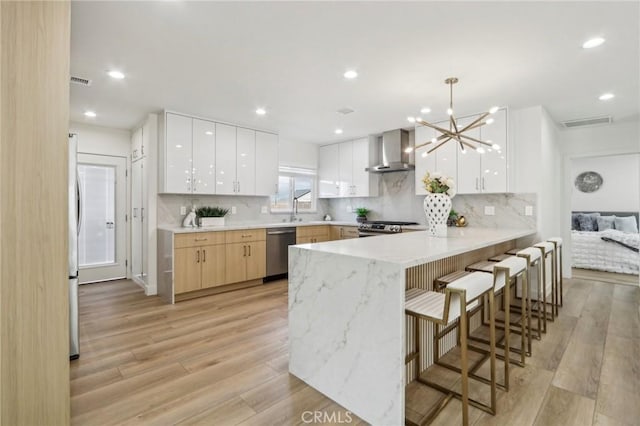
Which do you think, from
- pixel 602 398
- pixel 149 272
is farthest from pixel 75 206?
pixel 602 398

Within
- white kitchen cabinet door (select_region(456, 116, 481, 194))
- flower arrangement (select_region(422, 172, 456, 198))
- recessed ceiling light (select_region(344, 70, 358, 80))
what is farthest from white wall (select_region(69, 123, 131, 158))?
Result: white kitchen cabinet door (select_region(456, 116, 481, 194))

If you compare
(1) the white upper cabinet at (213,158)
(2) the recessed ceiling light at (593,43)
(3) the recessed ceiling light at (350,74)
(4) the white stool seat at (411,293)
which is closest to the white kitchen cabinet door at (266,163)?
(1) the white upper cabinet at (213,158)

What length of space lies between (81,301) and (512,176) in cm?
564

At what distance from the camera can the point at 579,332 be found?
2957 mm

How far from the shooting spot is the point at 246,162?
16.1 feet

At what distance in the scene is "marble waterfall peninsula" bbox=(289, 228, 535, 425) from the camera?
1650 mm

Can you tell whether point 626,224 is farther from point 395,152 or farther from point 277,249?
point 277,249

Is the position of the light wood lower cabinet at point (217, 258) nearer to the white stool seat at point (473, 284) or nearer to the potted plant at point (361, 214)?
the potted plant at point (361, 214)

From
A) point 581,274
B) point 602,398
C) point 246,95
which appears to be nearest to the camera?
point 602,398

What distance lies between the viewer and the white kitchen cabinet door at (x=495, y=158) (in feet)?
13.0

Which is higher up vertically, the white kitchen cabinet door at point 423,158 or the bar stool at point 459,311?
the white kitchen cabinet door at point 423,158

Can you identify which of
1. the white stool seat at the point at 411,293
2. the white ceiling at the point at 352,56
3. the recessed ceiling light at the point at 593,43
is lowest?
the white stool seat at the point at 411,293

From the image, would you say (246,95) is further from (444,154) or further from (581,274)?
(581,274)

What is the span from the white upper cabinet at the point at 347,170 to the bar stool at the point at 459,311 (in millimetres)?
3730
